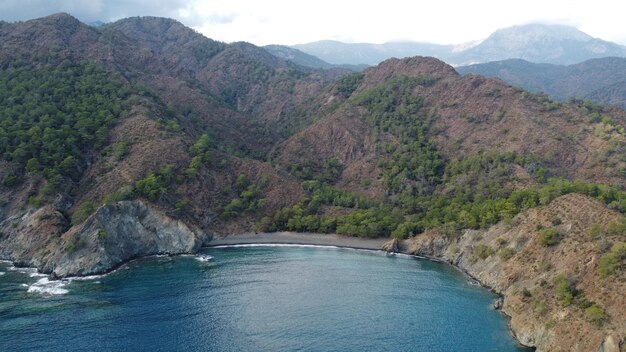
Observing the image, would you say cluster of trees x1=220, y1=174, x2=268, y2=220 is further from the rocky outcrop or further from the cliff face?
the cliff face

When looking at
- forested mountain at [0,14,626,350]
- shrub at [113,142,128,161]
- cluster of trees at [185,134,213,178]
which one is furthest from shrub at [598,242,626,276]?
shrub at [113,142,128,161]

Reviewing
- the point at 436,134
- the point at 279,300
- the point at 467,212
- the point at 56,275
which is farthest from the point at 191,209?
the point at 436,134

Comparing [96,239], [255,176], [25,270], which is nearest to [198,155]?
[255,176]

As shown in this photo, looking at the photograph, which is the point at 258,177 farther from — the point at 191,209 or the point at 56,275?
the point at 56,275

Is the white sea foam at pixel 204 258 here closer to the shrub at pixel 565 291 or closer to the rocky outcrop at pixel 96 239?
the rocky outcrop at pixel 96 239

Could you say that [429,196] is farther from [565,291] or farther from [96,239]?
[96,239]

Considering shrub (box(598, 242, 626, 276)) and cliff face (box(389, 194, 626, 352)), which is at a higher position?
shrub (box(598, 242, 626, 276))
